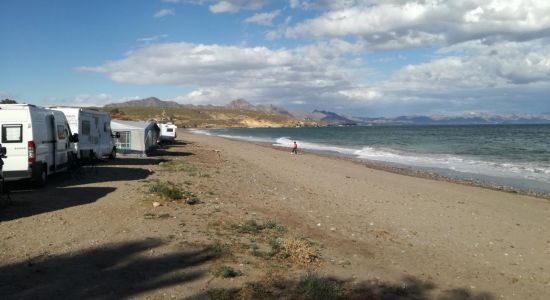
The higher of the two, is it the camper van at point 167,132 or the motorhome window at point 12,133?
the motorhome window at point 12,133

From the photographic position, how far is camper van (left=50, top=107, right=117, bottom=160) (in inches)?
722

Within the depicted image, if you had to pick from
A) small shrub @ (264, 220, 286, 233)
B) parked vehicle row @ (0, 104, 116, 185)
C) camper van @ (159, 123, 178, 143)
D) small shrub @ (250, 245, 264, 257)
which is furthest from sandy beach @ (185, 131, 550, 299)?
camper van @ (159, 123, 178, 143)

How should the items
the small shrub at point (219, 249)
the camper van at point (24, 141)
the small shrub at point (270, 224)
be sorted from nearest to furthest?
1. the small shrub at point (219, 249)
2. the small shrub at point (270, 224)
3. the camper van at point (24, 141)

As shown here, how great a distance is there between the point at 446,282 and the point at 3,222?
26.9 feet

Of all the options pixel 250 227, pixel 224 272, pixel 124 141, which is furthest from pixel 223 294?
pixel 124 141

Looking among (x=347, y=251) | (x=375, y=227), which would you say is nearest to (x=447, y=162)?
(x=375, y=227)

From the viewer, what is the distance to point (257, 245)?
8.42 metres

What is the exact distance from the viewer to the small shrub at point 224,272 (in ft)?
22.0

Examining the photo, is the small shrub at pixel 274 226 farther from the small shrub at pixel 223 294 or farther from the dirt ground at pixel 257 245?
the small shrub at pixel 223 294

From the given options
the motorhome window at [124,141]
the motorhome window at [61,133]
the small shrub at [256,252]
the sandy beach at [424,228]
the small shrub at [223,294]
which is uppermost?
the motorhome window at [61,133]

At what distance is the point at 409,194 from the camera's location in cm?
1670

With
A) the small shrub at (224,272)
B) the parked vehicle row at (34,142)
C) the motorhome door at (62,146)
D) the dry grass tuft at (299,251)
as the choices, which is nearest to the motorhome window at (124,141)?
the parked vehicle row at (34,142)

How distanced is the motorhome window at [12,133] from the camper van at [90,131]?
186 inches

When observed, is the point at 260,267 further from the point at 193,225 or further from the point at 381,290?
the point at 193,225
